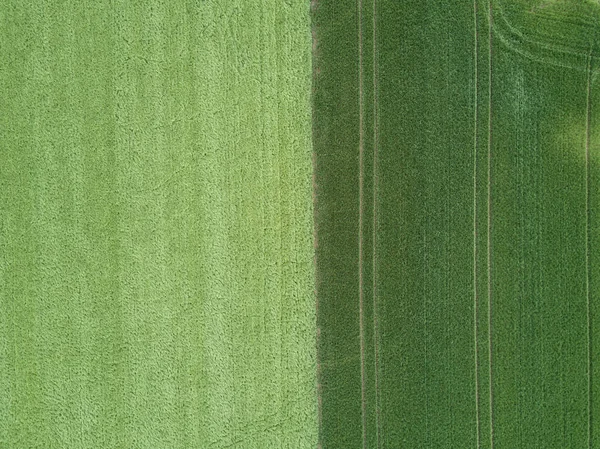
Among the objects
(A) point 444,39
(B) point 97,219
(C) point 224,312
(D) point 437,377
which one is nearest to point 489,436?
(D) point 437,377

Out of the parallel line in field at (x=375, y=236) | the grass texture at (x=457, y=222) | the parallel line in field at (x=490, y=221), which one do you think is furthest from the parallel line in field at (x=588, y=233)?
the parallel line in field at (x=375, y=236)

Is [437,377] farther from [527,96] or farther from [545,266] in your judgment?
[527,96]

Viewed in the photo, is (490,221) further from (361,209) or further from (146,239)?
(146,239)

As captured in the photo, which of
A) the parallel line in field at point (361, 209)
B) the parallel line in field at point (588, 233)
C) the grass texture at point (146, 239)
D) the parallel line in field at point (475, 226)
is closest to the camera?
the grass texture at point (146, 239)

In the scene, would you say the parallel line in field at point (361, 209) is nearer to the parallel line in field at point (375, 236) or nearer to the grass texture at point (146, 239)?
the parallel line in field at point (375, 236)

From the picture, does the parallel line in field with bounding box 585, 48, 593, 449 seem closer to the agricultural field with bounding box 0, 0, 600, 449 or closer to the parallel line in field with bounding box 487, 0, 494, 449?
the agricultural field with bounding box 0, 0, 600, 449

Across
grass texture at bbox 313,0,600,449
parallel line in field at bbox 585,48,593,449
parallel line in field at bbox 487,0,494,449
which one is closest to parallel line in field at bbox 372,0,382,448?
grass texture at bbox 313,0,600,449

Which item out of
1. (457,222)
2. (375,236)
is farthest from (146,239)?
(457,222)
